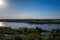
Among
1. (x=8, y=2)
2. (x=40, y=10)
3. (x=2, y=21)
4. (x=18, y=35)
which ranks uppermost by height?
(x=8, y=2)

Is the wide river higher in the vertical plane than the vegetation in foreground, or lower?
higher

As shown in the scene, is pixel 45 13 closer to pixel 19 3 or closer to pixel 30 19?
pixel 30 19

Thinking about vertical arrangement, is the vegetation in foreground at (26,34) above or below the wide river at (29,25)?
below

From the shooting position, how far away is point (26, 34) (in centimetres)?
181

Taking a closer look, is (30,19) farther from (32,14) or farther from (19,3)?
(19,3)

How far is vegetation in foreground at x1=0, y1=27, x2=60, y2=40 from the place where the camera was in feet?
5.73

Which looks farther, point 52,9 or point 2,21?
point 2,21

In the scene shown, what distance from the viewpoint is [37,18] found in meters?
1.84

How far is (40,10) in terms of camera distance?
1864 mm

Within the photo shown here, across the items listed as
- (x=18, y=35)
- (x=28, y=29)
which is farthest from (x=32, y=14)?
(x=18, y=35)

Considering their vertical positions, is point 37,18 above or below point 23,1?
below

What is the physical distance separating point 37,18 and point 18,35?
0.32 meters

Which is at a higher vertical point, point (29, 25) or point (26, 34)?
point (29, 25)

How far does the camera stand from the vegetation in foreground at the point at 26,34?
175cm
